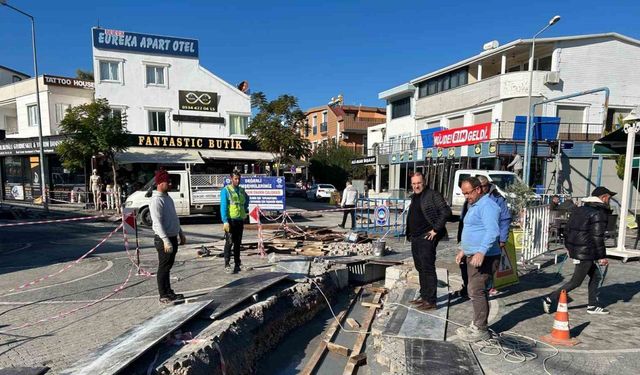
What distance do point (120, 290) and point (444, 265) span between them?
19.7ft

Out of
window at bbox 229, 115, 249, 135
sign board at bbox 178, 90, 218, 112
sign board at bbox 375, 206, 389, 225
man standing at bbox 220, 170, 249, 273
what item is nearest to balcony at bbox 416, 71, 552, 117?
window at bbox 229, 115, 249, 135

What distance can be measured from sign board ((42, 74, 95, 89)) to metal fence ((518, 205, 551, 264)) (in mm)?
27842

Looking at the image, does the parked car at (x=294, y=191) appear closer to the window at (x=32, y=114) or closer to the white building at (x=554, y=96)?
the white building at (x=554, y=96)

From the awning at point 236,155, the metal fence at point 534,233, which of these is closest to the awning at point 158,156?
the awning at point 236,155

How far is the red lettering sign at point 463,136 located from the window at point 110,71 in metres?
20.8

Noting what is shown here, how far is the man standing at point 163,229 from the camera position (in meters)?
5.10

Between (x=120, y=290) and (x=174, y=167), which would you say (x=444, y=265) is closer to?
(x=120, y=290)

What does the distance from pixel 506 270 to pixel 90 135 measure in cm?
1957

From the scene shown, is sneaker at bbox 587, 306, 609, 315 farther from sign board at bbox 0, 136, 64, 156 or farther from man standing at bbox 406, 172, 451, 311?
sign board at bbox 0, 136, 64, 156

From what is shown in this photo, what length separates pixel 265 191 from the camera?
13883mm

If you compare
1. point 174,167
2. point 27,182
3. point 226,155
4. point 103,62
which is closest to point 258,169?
point 226,155

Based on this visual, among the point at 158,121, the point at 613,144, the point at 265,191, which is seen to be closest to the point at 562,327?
the point at 613,144

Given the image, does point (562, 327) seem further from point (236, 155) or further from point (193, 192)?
point (236, 155)

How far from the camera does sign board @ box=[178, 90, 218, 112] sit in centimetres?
2692
